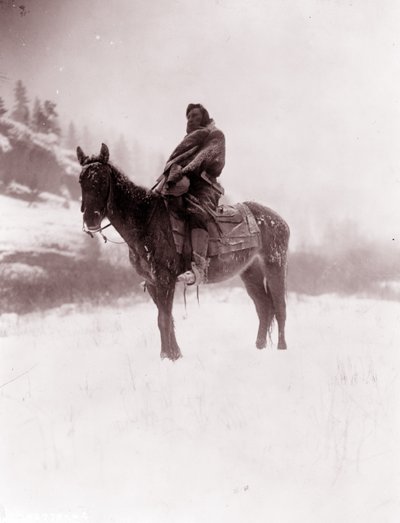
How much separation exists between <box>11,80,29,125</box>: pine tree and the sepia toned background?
16mm

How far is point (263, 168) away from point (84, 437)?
10.8ft

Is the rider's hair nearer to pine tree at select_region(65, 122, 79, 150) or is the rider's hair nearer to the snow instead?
pine tree at select_region(65, 122, 79, 150)

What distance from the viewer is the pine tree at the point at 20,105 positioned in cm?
444

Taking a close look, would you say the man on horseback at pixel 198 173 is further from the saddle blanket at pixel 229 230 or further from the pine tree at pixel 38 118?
the pine tree at pixel 38 118

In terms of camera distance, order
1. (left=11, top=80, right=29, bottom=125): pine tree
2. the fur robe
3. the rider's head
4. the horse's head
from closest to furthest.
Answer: the horse's head < the fur robe < the rider's head < (left=11, top=80, right=29, bottom=125): pine tree

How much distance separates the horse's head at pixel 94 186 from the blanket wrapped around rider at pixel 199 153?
2.05ft

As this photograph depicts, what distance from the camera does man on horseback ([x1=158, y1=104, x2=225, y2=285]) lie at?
12.2 feet

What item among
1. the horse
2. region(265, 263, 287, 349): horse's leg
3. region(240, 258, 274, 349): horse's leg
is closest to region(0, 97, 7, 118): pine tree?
the horse

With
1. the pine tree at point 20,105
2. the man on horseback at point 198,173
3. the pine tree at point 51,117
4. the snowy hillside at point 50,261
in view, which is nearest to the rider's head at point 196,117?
the man on horseback at point 198,173

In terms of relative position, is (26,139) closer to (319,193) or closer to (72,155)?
(72,155)

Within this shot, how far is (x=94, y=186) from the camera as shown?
3.22 metres

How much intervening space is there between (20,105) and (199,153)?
219 cm

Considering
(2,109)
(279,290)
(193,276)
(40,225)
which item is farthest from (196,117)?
(40,225)

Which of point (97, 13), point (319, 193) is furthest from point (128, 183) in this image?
point (319, 193)
